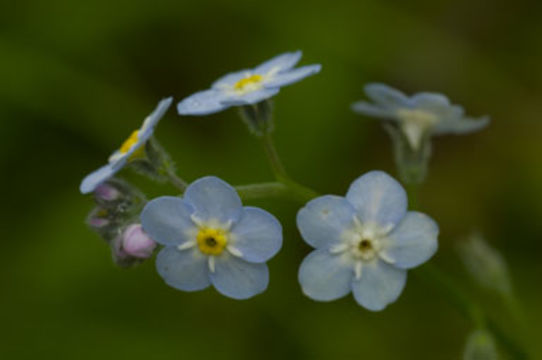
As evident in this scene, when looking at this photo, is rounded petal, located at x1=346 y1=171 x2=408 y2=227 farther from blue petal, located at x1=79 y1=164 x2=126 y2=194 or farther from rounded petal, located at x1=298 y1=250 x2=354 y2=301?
blue petal, located at x1=79 y1=164 x2=126 y2=194

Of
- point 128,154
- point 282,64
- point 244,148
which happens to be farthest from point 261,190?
point 244,148

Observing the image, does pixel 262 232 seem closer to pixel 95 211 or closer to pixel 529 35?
pixel 95 211

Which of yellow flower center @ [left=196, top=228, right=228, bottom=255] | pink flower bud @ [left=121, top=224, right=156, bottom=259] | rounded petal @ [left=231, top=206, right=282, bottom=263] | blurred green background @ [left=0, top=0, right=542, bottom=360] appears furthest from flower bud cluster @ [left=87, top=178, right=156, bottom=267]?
blurred green background @ [left=0, top=0, right=542, bottom=360]

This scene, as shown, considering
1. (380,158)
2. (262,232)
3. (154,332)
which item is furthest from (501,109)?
(262,232)

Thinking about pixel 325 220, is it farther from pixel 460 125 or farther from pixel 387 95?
pixel 460 125

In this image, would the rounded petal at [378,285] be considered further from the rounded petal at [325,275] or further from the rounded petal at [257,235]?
the rounded petal at [257,235]

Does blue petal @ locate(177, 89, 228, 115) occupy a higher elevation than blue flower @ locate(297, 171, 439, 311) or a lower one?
higher
